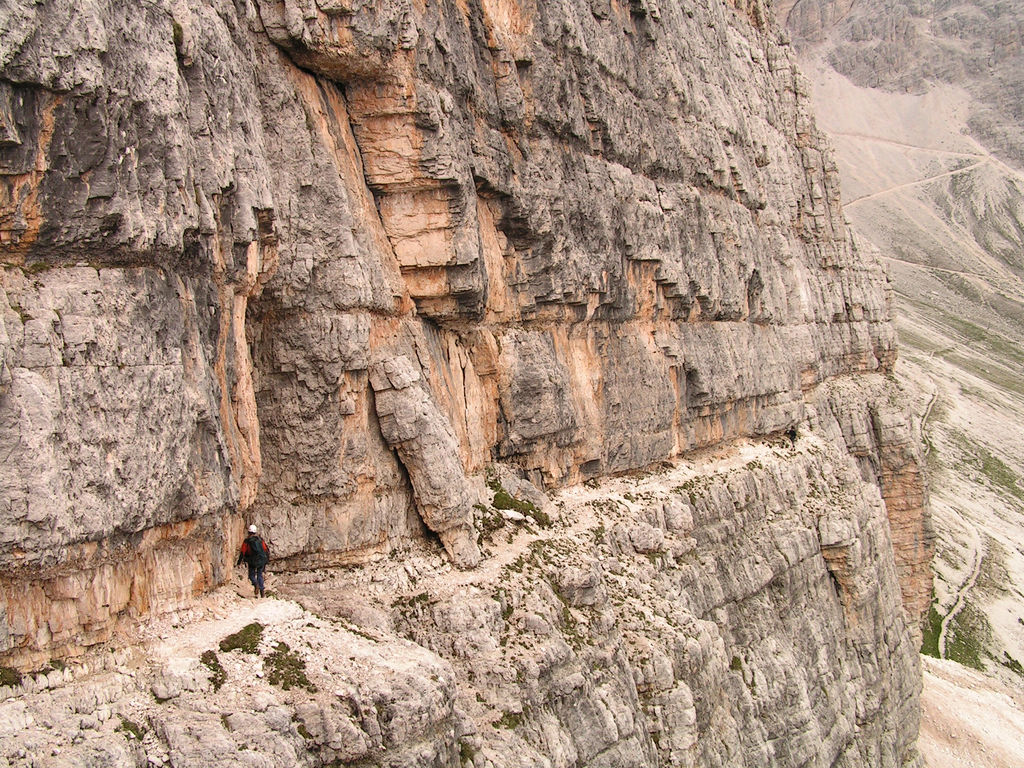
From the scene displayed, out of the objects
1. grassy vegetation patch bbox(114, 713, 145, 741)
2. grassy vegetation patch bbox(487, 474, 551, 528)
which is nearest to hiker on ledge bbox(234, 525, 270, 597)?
grassy vegetation patch bbox(114, 713, 145, 741)

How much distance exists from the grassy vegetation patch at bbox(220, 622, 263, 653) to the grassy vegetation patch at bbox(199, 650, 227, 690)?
37 centimetres

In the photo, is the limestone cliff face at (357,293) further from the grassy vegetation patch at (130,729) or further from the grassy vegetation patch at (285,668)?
the grassy vegetation patch at (285,668)

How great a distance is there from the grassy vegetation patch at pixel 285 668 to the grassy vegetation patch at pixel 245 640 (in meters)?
0.33

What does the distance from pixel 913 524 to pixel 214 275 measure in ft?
191

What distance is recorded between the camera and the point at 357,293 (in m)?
23.2

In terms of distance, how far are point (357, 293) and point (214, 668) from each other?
9.75m

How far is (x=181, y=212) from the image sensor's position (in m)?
17.0

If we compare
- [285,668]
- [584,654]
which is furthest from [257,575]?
[584,654]

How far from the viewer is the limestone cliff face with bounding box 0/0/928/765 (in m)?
15.1

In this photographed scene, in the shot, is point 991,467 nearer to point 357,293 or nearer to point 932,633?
point 932,633

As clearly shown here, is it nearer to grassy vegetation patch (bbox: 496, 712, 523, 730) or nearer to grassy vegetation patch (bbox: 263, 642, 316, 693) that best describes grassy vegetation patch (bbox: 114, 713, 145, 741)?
grassy vegetation patch (bbox: 263, 642, 316, 693)

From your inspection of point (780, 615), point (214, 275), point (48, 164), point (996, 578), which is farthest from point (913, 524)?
point (48, 164)

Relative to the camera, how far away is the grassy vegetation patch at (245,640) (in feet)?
56.1

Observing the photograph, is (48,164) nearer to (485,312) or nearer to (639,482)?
(485,312)
